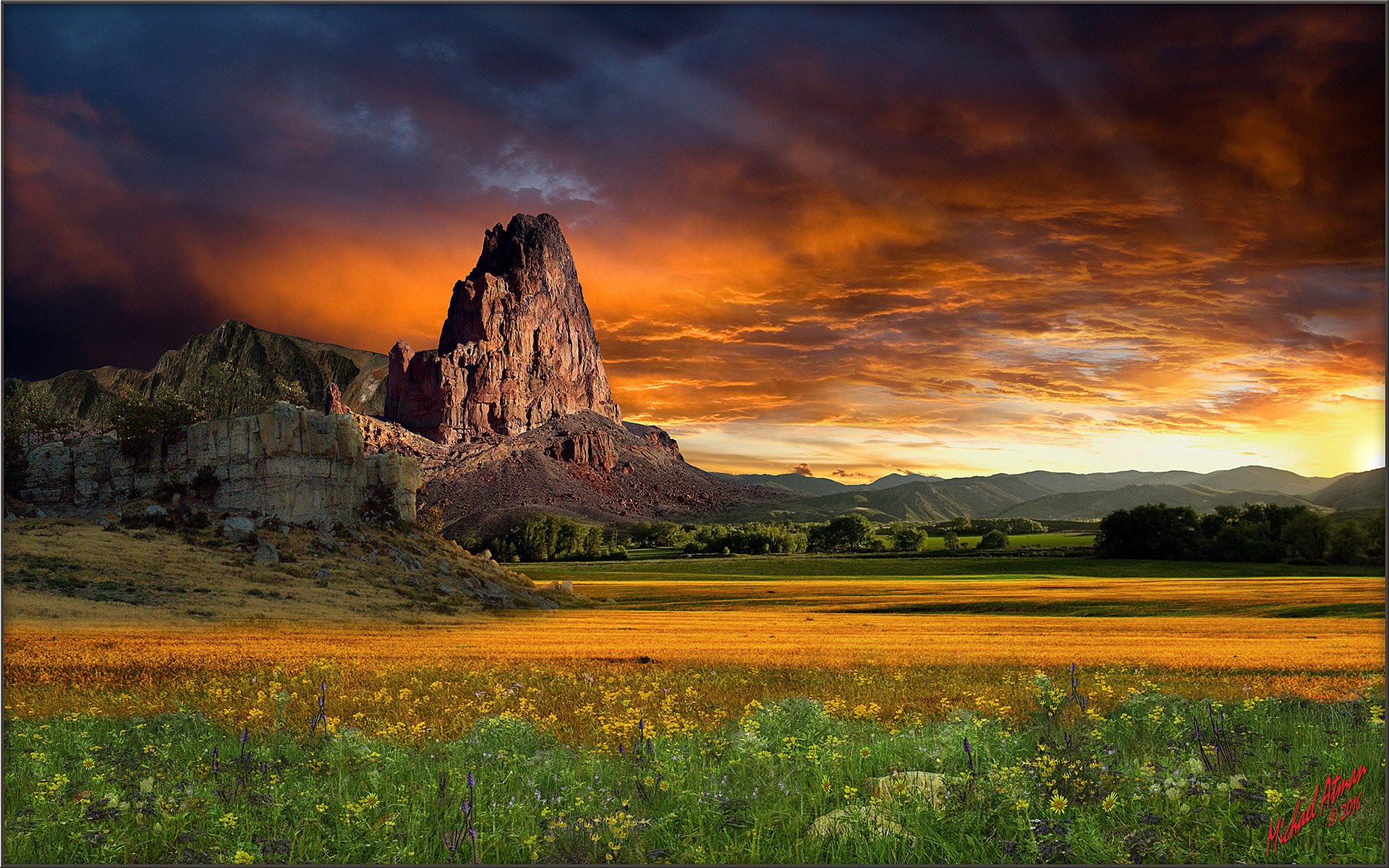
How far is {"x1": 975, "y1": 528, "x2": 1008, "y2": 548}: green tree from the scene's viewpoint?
98.6 m

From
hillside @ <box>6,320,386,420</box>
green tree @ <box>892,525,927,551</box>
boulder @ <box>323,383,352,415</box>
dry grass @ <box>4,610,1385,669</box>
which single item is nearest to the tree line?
dry grass @ <box>4,610,1385,669</box>

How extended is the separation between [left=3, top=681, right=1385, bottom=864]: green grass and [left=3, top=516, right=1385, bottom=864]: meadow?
0.03 metres

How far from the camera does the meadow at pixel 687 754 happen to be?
654 centimetres

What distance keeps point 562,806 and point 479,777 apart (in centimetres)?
142

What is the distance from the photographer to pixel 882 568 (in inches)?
3568

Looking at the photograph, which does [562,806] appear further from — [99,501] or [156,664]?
[99,501]

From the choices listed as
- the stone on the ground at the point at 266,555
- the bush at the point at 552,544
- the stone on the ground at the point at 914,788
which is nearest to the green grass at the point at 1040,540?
the bush at the point at 552,544

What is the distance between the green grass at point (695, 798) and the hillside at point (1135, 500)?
2375 centimetres

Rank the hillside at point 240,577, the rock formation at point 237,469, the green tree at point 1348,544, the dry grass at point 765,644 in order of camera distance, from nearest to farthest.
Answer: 1. the dry grass at point 765,644
2. the green tree at point 1348,544
3. the hillside at point 240,577
4. the rock formation at point 237,469

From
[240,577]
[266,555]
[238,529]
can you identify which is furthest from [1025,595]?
[238,529]

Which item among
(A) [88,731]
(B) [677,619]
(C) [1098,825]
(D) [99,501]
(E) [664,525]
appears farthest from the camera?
(E) [664,525]

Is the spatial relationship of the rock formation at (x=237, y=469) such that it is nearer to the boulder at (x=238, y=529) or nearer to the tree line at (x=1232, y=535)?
the boulder at (x=238, y=529)

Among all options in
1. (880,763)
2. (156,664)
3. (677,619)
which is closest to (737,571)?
(677,619)

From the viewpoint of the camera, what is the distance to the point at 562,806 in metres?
7.02
